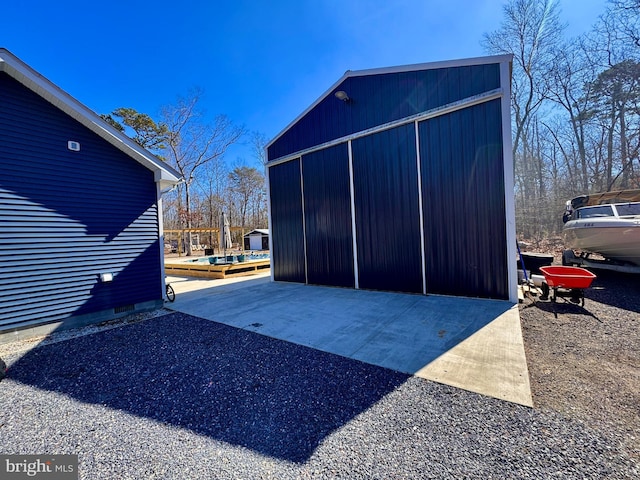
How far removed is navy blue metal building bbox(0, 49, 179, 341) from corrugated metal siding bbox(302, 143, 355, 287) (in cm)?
357

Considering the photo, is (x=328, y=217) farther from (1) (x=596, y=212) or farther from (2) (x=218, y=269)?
(1) (x=596, y=212)

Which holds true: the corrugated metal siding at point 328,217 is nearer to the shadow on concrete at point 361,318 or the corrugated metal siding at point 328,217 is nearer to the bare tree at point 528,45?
the shadow on concrete at point 361,318

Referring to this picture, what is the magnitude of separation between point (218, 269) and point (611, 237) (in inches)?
432

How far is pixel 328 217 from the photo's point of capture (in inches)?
271

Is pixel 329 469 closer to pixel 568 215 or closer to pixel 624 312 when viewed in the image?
pixel 624 312

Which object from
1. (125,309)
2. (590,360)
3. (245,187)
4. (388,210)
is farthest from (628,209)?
(245,187)

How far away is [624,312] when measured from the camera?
12.9 ft

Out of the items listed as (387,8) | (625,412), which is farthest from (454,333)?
(387,8)

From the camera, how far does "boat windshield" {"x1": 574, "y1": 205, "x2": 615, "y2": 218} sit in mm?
6224

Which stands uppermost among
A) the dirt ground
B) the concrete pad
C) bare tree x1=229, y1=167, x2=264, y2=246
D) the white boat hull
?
bare tree x1=229, y1=167, x2=264, y2=246

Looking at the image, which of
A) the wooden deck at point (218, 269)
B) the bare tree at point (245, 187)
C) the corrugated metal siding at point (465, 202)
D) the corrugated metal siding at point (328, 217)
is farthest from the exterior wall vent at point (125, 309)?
the bare tree at point (245, 187)

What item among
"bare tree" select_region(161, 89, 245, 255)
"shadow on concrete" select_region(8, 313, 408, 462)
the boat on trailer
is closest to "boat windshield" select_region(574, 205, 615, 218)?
the boat on trailer

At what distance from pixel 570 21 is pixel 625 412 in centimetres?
1924

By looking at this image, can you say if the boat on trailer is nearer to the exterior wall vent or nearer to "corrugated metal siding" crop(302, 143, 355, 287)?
"corrugated metal siding" crop(302, 143, 355, 287)
